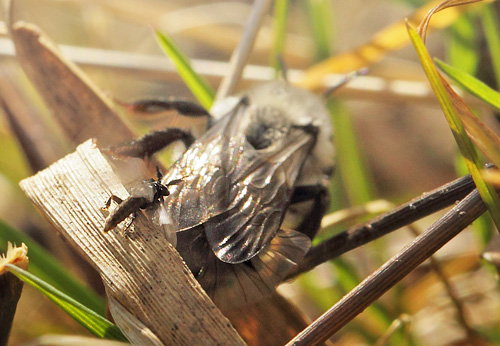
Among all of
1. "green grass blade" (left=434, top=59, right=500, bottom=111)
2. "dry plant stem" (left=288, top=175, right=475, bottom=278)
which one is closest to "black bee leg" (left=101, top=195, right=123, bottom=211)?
"dry plant stem" (left=288, top=175, right=475, bottom=278)

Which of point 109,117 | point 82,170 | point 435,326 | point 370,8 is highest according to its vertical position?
point 370,8

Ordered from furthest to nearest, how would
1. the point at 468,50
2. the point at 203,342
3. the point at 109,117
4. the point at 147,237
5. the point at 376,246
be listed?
the point at 468,50
the point at 376,246
the point at 109,117
the point at 147,237
the point at 203,342

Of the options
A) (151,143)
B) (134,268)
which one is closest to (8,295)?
(134,268)

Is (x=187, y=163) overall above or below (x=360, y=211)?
above

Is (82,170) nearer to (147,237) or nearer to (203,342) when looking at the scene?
(147,237)

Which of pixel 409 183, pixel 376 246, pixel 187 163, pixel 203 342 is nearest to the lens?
pixel 203 342

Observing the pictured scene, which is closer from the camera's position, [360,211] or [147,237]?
[147,237]

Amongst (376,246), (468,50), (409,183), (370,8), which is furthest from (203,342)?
(370,8)

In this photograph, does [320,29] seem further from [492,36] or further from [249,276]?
[249,276]
